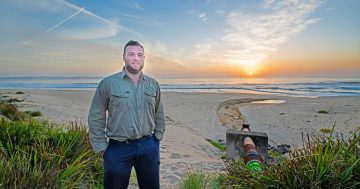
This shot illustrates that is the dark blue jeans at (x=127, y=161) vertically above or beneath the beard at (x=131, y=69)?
beneath

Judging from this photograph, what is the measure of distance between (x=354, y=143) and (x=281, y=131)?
9.97 meters

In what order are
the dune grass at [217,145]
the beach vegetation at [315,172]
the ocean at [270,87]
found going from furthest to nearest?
1. the ocean at [270,87]
2. the dune grass at [217,145]
3. the beach vegetation at [315,172]

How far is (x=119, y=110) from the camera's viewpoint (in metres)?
3.07

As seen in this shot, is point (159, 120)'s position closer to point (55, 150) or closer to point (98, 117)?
point (98, 117)

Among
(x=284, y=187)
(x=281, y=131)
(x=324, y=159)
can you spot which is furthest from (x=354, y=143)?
(x=281, y=131)

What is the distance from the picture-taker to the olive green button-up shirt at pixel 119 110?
10.1 feet

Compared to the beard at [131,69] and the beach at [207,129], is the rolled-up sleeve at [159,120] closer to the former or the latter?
the beard at [131,69]

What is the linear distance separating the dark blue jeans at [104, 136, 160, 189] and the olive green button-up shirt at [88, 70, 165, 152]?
103 millimetres

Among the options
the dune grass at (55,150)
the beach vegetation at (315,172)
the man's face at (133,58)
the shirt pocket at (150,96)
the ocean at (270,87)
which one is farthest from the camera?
the ocean at (270,87)

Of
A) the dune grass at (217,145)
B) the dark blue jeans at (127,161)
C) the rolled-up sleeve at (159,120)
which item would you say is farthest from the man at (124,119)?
the dune grass at (217,145)

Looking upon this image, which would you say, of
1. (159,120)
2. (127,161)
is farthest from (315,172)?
(127,161)

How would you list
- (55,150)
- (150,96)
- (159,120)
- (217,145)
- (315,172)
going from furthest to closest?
(217,145) < (55,150) < (159,120) < (150,96) < (315,172)

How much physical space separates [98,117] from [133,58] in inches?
30.9

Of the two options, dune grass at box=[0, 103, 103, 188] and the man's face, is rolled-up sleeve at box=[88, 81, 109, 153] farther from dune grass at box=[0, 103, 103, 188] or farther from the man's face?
dune grass at box=[0, 103, 103, 188]
